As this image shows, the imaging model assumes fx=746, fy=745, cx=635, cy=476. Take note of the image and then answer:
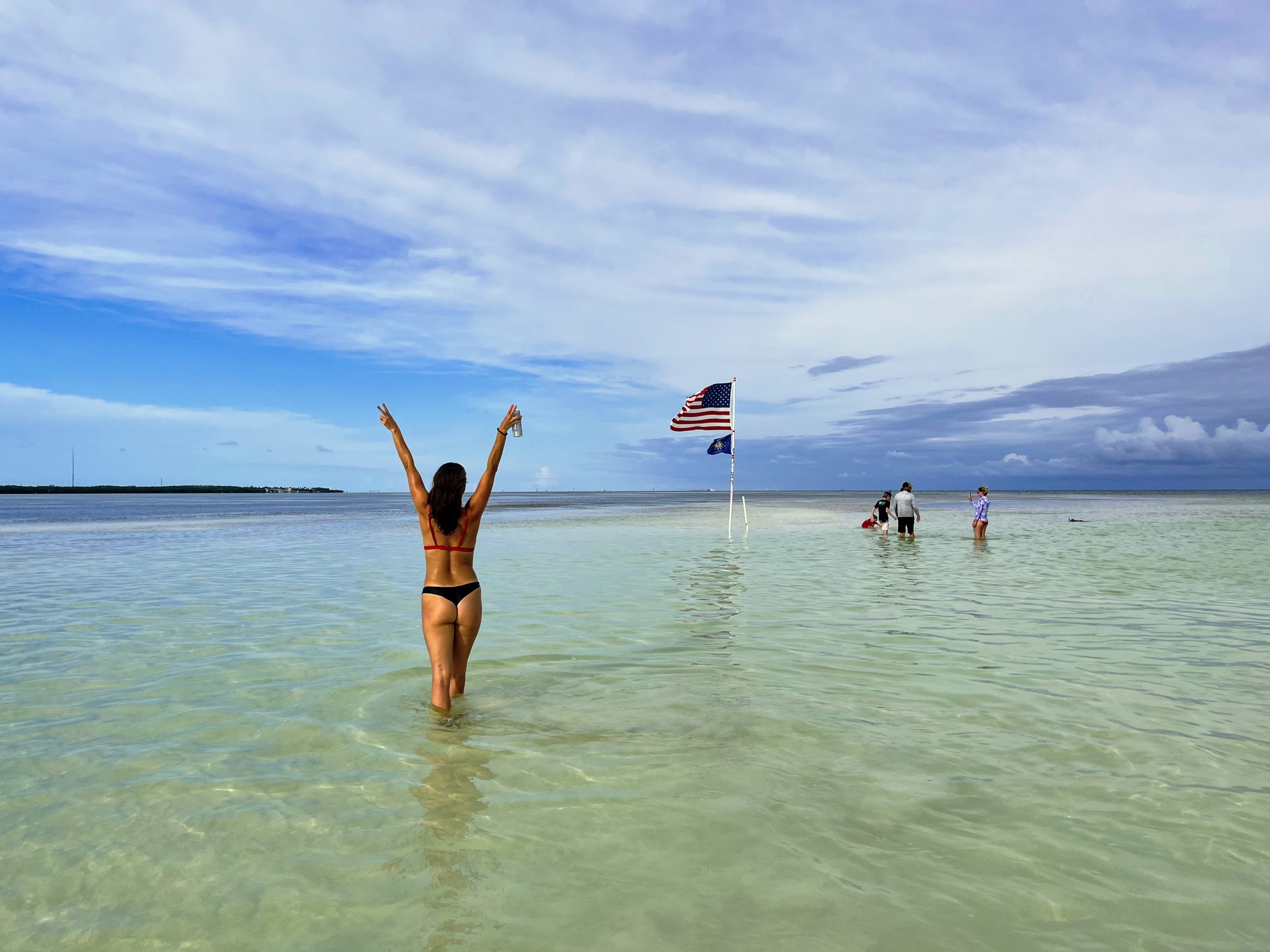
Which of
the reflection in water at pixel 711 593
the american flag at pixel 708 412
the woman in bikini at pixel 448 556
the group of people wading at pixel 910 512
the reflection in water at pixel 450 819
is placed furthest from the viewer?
the american flag at pixel 708 412

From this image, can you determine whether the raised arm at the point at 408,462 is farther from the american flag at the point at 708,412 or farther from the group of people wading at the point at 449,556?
the american flag at the point at 708,412

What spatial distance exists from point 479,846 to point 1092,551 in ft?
80.0

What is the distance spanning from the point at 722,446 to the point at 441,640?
1021 inches

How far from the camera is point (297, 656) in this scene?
9602 millimetres

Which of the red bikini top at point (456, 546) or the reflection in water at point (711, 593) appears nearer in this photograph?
the red bikini top at point (456, 546)

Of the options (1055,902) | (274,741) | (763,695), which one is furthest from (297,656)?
(1055,902)

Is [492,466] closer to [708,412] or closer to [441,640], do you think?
[441,640]

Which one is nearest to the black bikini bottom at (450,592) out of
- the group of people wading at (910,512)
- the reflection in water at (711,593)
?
the reflection in water at (711,593)

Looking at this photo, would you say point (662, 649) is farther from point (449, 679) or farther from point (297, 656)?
point (297, 656)

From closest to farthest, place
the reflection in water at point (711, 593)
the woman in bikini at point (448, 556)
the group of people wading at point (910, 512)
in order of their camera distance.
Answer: the woman in bikini at point (448, 556), the reflection in water at point (711, 593), the group of people wading at point (910, 512)

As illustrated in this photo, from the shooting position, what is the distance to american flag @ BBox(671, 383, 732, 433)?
104ft

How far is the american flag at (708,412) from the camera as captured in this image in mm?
31594

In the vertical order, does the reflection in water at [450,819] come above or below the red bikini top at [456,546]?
below

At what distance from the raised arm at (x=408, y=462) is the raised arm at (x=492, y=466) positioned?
1.40ft
